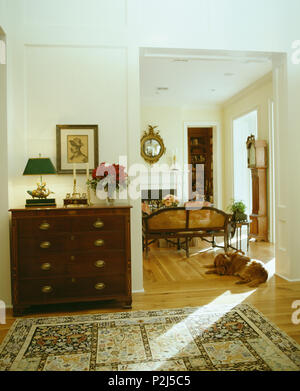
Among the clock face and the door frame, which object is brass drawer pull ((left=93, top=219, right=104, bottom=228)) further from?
the door frame

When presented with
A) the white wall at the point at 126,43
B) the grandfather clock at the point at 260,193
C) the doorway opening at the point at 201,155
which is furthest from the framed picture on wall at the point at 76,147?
the doorway opening at the point at 201,155

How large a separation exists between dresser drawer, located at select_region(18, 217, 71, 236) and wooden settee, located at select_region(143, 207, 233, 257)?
6.84ft

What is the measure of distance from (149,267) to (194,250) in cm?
132

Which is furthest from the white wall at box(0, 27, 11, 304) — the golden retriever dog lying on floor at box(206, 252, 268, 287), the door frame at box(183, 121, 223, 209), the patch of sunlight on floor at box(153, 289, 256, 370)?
the door frame at box(183, 121, 223, 209)

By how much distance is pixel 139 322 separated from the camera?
2.98 meters

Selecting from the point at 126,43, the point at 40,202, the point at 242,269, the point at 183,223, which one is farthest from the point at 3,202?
the point at 242,269

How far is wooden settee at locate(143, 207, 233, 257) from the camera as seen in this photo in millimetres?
5188

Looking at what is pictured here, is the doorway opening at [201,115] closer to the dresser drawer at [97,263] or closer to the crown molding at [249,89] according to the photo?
the crown molding at [249,89]

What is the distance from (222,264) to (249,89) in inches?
175

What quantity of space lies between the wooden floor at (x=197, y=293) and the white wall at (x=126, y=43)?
0.32m

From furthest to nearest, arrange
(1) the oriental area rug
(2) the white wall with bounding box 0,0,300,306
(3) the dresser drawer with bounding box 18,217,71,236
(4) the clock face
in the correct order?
(4) the clock face → (2) the white wall with bounding box 0,0,300,306 → (3) the dresser drawer with bounding box 18,217,71,236 → (1) the oriental area rug

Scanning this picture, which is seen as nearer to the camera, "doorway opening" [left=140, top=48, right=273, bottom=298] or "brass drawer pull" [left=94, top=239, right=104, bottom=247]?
"brass drawer pull" [left=94, top=239, right=104, bottom=247]

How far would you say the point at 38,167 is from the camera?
10.8ft
